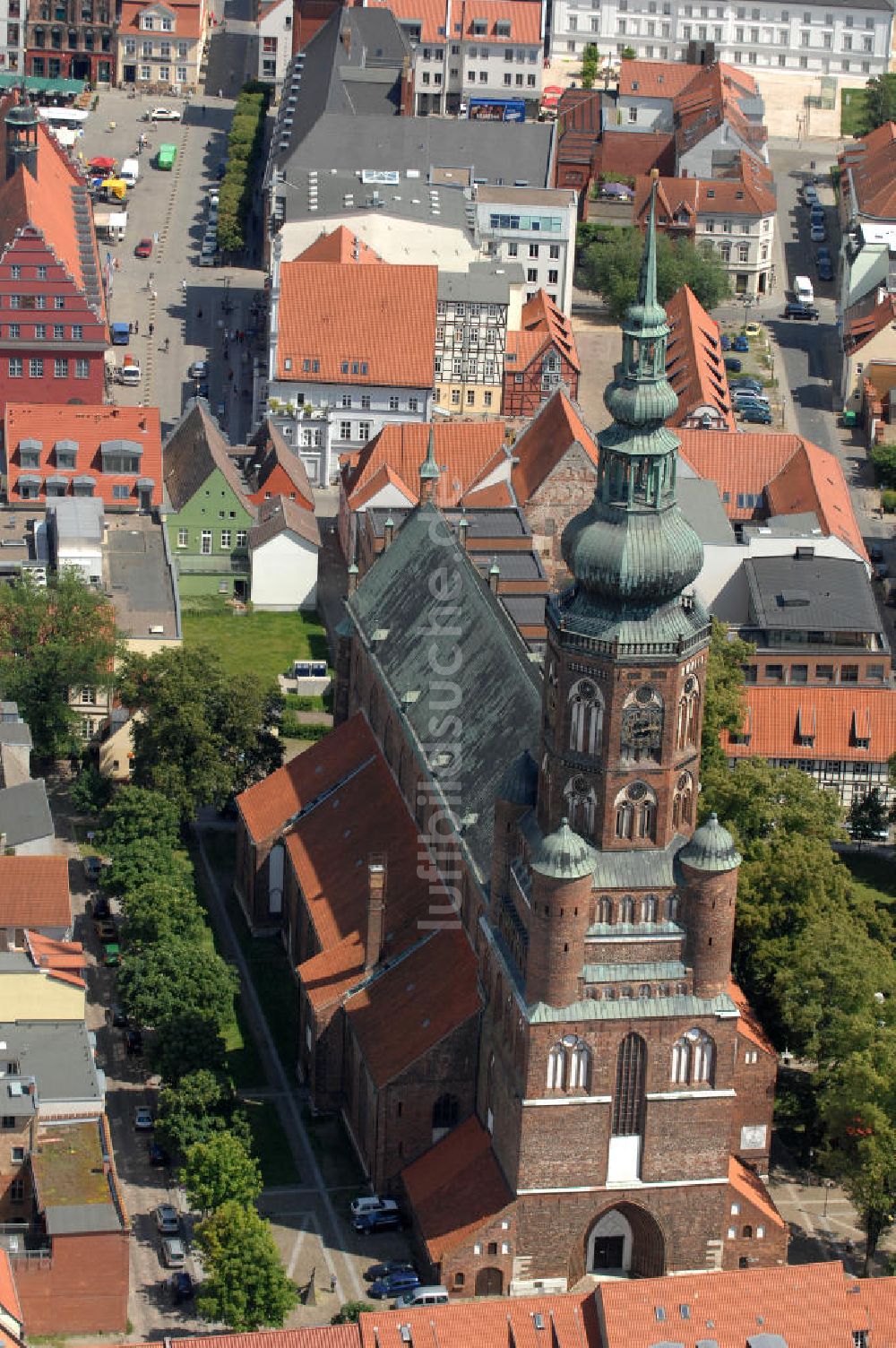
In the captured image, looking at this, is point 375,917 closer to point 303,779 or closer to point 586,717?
point 303,779

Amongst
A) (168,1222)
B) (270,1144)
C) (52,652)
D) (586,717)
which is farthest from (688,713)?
(52,652)

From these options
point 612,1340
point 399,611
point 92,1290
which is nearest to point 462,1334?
point 612,1340

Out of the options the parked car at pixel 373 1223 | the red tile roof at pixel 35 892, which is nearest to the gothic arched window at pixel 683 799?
the parked car at pixel 373 1223

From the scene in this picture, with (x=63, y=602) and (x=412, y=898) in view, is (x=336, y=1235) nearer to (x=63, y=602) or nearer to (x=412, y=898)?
Answer: (x=412, y=898)

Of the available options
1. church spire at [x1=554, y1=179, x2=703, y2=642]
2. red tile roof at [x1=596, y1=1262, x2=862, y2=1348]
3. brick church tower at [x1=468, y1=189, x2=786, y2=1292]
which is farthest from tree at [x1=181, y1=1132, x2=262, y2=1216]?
church spire at [x1=554, y1=179, x2=703, y2=642]

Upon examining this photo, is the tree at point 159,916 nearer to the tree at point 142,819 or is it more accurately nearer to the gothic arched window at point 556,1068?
the tree at point 142,819
